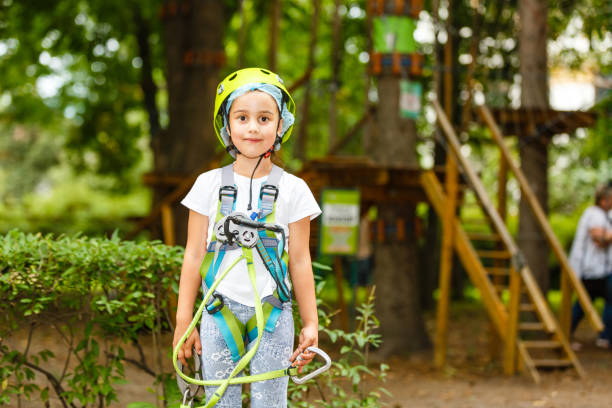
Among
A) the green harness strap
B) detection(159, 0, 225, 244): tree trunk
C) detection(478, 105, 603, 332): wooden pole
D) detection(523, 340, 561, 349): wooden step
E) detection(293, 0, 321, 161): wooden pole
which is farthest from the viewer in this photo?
detection(159, 0, 225, 244): tree trunk

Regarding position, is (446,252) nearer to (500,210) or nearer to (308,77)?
(500,210)

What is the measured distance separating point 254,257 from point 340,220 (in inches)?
211

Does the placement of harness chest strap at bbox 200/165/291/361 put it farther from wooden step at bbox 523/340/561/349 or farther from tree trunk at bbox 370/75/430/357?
tree trunk at bbox 370/75/430/357

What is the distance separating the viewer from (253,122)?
2779 mm

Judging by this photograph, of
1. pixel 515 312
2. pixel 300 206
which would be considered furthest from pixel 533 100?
pixel 300 206

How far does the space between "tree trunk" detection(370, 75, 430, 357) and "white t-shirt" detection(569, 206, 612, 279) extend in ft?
5.93

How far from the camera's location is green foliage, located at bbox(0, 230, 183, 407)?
12.1ft

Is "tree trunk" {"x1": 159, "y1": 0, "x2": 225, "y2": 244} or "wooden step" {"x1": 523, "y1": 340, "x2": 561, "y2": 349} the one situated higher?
"tree trunk" {"x1": 159, "y1": 0, "x2": 225, "y2": 244}

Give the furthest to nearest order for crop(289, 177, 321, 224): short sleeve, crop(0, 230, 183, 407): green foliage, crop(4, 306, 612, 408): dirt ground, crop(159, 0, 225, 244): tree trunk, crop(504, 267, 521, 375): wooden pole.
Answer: crop(159, 0, 225, 244): tree trunk
crop(504, 267, 521, 375): wooden pole
crop(4, 306, 612, 408): dirt ground
crop(0, 230, 183, 407): green foliage
crop(289, 177, 321, 224): short sleeve

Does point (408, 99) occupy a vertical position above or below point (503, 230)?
above

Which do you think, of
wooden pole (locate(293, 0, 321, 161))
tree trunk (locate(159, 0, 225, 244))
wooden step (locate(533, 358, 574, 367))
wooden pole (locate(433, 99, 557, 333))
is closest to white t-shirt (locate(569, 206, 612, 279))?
wooden pole (locate(433, 99, 557, 333))

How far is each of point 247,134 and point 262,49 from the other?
15.7m

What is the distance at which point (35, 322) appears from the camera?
12.9 ft

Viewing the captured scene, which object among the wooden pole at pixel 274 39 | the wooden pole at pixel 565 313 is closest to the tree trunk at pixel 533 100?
the wooden pole at pixel 565 313
